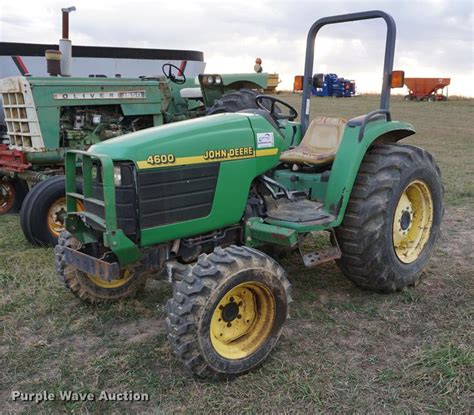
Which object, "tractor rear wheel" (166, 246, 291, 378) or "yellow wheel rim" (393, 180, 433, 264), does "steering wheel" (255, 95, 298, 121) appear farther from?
"tractor rear wheel" (166, 246, 291, 378)

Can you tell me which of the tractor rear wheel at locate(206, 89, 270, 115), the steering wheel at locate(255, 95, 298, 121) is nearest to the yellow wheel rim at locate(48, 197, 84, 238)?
the tractor rear wheel at locate(206, 89, 270, 115)

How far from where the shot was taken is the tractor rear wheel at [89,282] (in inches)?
150

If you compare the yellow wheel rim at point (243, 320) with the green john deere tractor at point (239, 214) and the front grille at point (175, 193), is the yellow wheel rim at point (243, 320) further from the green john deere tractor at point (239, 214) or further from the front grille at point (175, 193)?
the front grille at point (175, 193)

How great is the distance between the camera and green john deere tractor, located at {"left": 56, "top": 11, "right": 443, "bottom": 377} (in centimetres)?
305

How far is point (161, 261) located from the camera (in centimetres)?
352

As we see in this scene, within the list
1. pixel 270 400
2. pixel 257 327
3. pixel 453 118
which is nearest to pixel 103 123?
pixel 257 327

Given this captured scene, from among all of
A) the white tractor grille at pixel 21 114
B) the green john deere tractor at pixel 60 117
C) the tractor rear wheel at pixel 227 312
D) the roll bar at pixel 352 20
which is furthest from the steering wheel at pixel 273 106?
the white tractor grille at pixel 21 114

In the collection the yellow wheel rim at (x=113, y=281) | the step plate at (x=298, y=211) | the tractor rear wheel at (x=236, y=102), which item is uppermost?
the tractor rear wheel at (x=236, y=102)

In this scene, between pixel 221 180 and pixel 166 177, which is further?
pixel 221 180

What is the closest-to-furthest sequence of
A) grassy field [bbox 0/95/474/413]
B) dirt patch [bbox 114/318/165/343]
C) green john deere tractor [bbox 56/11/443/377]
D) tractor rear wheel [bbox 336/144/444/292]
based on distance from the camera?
grassy field [bbox 0/95/474/413], green john deere tractor [bbox 56/11/443/377], dirt patch [bbox 114/318/165/343], tractor rear wheel [bbox 336/144/444/292]

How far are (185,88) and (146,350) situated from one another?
507cm

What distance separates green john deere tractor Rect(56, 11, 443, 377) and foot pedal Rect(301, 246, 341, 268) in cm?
1

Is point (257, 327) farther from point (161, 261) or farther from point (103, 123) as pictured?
point (103, 123)

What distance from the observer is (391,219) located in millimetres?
4000
